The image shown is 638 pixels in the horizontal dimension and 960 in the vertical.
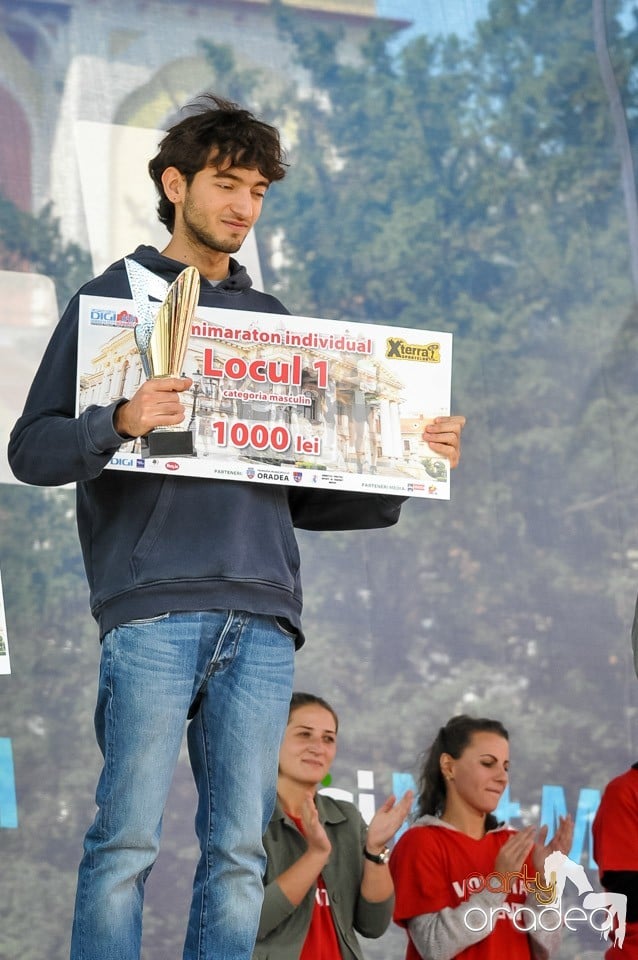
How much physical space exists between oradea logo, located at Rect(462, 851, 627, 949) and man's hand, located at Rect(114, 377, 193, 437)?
1.39 m

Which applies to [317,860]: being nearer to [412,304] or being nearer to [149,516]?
[149,516]

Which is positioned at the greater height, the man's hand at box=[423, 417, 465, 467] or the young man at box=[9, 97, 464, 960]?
the man's hand at box=[423, 417, 465, 467]

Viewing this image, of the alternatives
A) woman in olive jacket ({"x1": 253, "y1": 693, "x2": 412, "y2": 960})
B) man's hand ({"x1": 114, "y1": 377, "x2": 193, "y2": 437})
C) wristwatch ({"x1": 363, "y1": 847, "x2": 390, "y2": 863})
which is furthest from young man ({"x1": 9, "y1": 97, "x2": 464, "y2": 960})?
wristwatch ({"x1": 363, "y1": 847, "x2": 390, "y2": 863})

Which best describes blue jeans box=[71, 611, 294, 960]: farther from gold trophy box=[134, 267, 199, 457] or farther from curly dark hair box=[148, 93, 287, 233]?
curly dark hair box=[148, 93, 287, 233]

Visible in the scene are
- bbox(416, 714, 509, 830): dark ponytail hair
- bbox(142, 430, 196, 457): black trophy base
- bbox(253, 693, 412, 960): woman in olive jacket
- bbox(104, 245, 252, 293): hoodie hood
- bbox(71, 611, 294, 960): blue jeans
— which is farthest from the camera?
bbox(416, 714, 509, 830): dark ponytail hair

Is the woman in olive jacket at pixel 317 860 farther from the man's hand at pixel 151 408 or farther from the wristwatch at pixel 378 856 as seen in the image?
the man's hand at pixel 151 408

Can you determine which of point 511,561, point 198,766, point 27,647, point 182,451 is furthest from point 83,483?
point 511,561

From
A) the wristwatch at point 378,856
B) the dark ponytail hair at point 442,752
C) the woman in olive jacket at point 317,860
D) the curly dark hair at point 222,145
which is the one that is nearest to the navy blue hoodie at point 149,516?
the curly dark hair at point 222,145

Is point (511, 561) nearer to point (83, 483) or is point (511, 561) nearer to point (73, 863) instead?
point (73, 863)

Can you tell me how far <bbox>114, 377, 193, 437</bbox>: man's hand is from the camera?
5.95 feet

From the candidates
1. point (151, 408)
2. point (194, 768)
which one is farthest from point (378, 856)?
point (151, 408)

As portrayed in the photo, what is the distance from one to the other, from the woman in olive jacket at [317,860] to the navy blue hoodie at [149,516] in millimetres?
802

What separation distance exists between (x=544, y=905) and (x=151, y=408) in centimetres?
158

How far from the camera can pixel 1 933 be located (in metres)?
2.90
